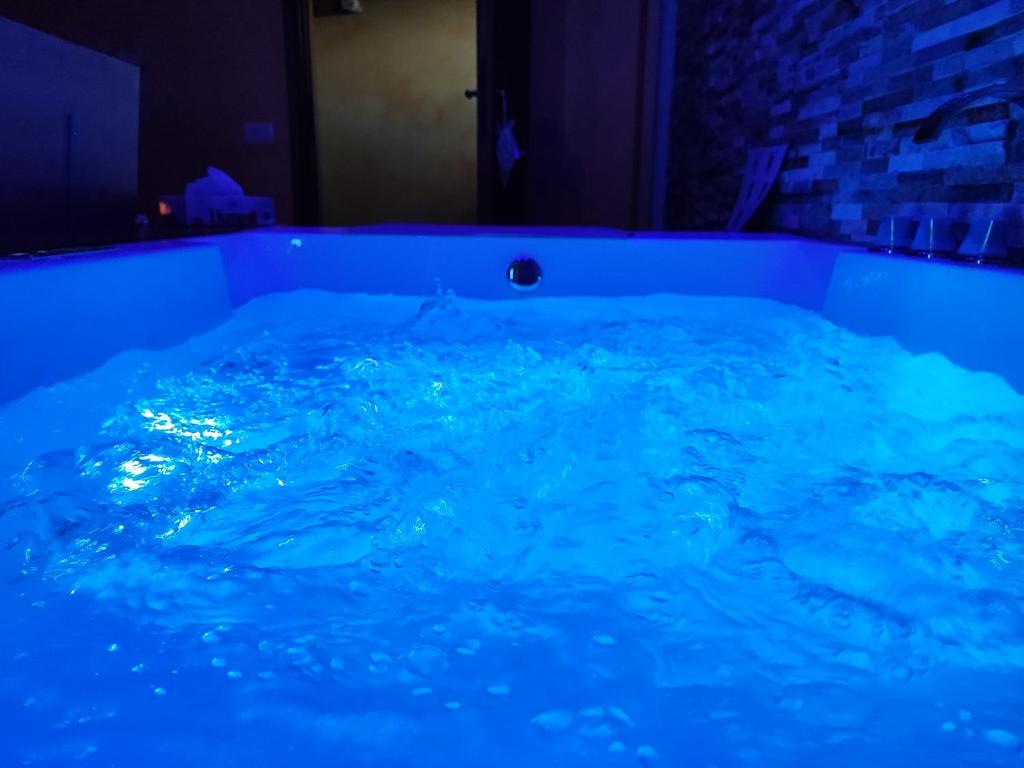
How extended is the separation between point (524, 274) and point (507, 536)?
1.41 metres

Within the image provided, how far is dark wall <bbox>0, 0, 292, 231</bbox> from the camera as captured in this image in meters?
3.86

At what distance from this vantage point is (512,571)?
0.72 meters

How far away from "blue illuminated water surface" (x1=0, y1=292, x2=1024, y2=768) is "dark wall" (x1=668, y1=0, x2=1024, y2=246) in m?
0.67

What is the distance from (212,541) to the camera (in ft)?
2.50

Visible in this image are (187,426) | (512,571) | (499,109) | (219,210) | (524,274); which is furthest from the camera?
(499,109)

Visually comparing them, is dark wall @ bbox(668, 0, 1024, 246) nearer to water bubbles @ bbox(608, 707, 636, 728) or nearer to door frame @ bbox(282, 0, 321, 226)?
water bubbles @ bbox(608, 707, 636, 728)

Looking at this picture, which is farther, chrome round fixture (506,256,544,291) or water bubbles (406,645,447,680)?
chrome round fixture (506,256,544,291)

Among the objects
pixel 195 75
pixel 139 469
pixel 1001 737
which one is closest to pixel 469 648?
pixel 1001 737

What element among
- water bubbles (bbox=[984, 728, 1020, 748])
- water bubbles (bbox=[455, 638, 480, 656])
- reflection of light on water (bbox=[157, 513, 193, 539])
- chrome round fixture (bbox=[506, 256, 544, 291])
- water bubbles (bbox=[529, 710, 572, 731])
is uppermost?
chrome round fixture (bbox=[506, 256, 544, 291])

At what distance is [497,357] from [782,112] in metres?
1.84

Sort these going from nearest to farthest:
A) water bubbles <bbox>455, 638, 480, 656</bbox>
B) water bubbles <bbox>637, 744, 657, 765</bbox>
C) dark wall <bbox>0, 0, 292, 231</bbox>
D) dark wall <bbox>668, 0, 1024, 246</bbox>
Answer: water bubbles <bbox>637, 744, 657, 765</bbox>
water bubbles <bbox>455, 638, 480, 656</bbox>
dark wall <bbox>668, 0, 1024, 246</bbox>
dark wall <bbox>0, 0, 292, 231</bbox>

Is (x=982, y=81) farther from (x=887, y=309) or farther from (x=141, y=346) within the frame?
(x=141, y=346)

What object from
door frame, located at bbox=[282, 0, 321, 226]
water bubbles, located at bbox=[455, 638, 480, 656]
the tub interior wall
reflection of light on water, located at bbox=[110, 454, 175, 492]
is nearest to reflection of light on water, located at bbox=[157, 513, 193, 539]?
reflection of light on water, located at bbox=[110, 454, 175, 492]

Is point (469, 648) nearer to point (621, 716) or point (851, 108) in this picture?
point (621, 716)
